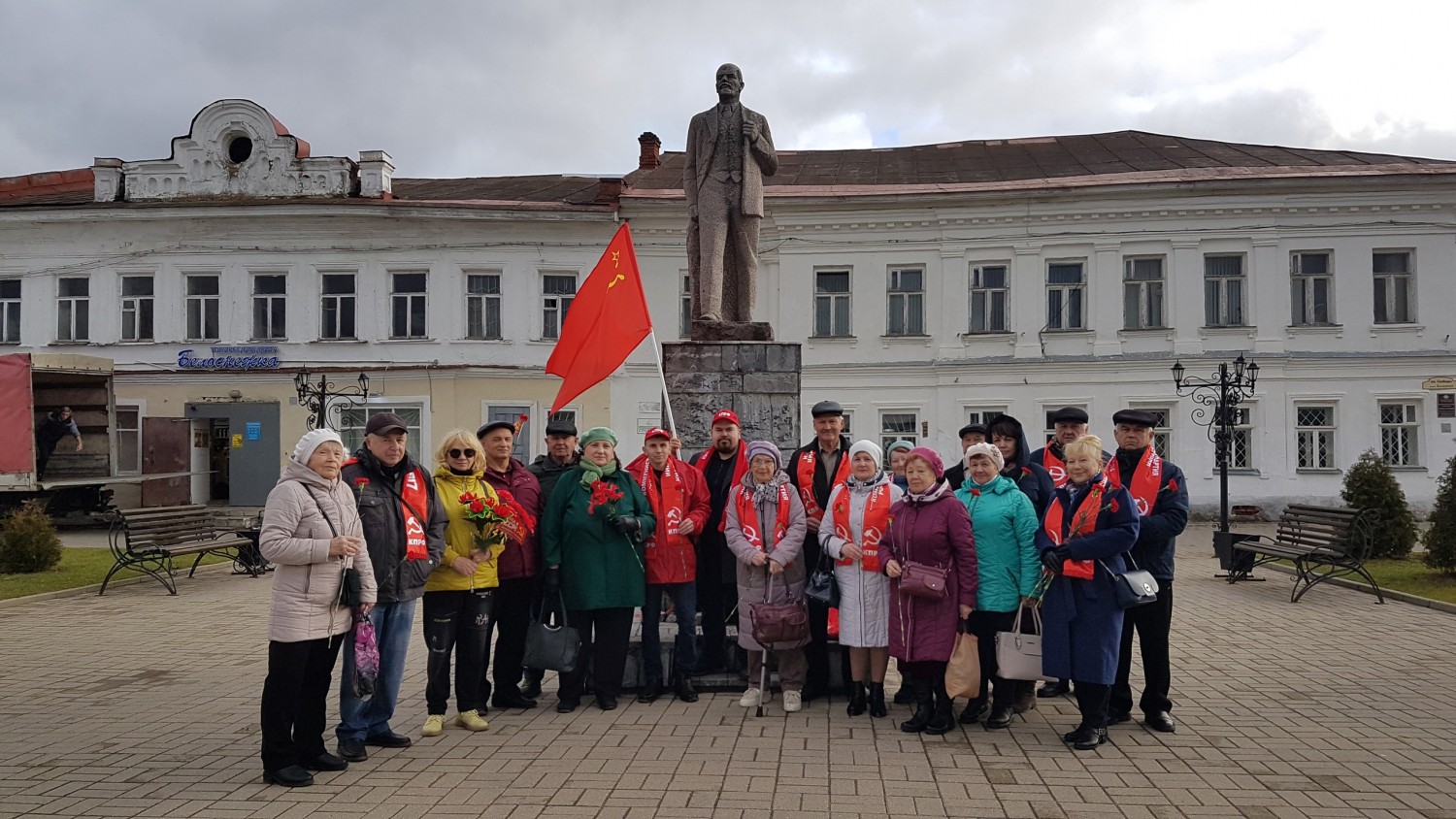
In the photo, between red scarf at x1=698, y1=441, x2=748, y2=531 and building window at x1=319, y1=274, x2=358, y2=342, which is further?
building window at x1=319, y1=274, x2=358, y2=342

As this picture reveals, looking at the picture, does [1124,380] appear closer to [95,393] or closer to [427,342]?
[427,342]

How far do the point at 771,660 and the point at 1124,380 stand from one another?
1751 centimetres

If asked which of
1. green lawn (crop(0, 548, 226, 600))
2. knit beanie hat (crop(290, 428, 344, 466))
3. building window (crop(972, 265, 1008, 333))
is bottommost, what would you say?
green lawn (crop(0, 548, 226, 600))

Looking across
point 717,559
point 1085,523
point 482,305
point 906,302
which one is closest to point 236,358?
point 482,305

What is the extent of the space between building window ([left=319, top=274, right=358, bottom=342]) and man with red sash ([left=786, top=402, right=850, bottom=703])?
1930cm

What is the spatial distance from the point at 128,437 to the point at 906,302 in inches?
709

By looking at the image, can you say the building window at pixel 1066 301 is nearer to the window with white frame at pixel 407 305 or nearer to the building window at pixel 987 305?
the building window at pixel 987 305

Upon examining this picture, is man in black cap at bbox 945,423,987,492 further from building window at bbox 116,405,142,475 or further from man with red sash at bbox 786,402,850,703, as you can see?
building window at bbox 116,405,142,475

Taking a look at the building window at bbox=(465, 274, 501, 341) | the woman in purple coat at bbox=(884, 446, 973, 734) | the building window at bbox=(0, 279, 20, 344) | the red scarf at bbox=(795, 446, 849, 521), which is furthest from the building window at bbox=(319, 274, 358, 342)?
the woman in purple coat at bbox=(884, 446, 973, 734)

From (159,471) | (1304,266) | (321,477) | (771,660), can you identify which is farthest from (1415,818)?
(159,471)

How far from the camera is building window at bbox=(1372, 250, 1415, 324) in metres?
21.5

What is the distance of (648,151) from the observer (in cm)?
2612

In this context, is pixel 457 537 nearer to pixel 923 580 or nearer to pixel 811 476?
pixel 811 476

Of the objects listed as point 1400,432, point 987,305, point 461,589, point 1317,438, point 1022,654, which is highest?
point 987,305
